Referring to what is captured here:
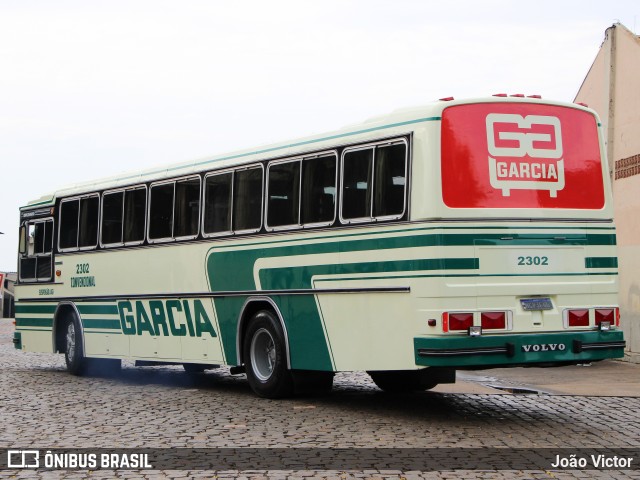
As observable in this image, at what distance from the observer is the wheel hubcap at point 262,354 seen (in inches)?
572

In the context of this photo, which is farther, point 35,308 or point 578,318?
point 35,308

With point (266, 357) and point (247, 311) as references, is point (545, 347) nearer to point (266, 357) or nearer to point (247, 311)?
point (266, 357)

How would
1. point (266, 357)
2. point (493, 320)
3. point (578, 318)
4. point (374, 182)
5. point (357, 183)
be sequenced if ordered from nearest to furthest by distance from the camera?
point (493, 320), point (578, 318), point (374, 182), point (357, 183), point (266, 357)

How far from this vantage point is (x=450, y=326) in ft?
37.9

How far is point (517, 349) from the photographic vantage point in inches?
463

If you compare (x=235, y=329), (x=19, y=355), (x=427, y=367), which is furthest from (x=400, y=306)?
(x=19, y=355)

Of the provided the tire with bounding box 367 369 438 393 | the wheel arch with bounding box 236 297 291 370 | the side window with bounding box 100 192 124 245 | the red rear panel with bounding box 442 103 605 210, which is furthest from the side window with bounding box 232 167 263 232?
the red rear panel with bounding box 442 103 605 210

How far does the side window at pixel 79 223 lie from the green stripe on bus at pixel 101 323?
3.86 ft

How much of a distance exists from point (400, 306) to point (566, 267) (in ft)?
5.88

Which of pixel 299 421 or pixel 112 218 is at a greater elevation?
pixel 112 218

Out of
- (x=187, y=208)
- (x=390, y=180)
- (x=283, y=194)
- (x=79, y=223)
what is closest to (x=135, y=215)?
(x=187, y=208)

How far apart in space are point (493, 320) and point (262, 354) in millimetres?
3888

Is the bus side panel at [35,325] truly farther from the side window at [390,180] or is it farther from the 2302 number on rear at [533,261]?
the 2302 number on rear at [533,261]

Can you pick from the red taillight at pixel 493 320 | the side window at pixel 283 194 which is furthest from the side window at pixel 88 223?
the red taillight at pixel 493 320
